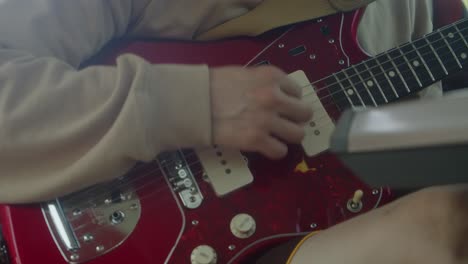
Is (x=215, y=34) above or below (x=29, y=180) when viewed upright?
above

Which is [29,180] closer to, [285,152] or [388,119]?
[285,152]

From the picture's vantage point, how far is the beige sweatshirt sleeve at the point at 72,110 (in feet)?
1.90

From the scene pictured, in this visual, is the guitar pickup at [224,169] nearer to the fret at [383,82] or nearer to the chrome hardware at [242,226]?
the chrome hardware at [242,226]

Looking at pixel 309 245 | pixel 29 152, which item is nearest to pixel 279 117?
pixel 309 245

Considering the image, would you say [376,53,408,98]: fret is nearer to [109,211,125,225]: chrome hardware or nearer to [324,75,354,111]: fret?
[324,75,354,111]: fret

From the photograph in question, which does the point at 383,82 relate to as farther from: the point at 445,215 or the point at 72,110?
the point at 72,110

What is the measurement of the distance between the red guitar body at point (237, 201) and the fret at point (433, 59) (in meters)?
0.08

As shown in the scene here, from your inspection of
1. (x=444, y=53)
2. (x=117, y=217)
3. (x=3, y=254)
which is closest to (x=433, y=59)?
(x=444, y=53)

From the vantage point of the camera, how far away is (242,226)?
632mm

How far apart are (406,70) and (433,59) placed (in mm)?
50

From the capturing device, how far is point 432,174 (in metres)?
0.34

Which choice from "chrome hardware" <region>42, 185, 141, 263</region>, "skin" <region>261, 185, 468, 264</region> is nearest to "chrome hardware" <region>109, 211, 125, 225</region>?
"chrome hardware" <region>42, 185, 141, 263</region>

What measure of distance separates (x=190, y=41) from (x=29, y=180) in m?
0.27

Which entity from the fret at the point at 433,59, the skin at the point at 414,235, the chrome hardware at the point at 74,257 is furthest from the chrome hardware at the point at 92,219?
the fret at the point at 433,59
